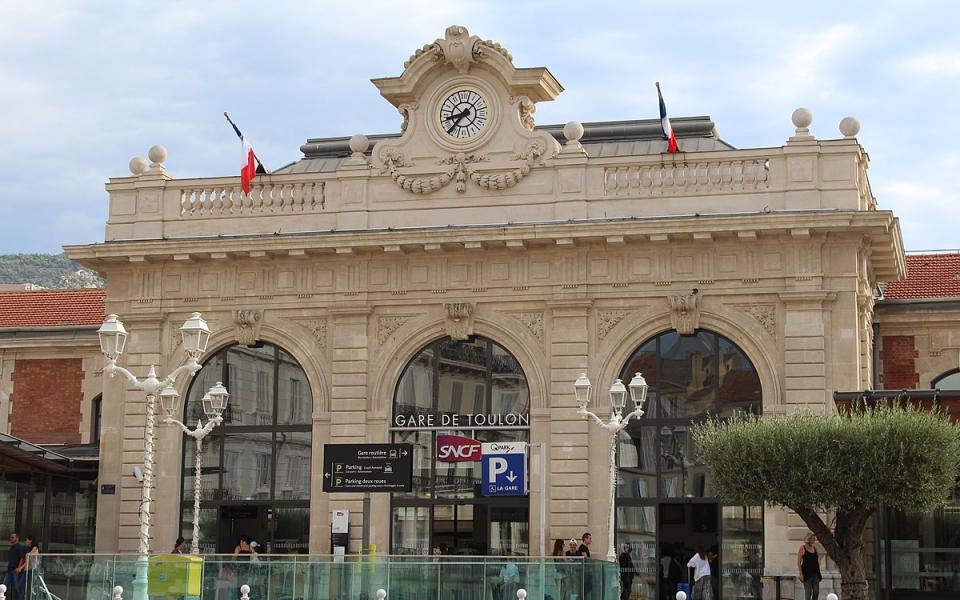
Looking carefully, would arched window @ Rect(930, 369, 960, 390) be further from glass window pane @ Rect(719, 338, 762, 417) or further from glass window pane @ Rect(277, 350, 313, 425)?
glass window pane @ Rect(277, 350, 313, 425)

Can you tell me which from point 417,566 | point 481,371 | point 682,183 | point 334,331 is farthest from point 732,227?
point 417,566

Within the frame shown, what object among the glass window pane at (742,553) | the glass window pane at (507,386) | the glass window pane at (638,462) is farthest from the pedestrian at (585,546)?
the glass window pane at (507,386)

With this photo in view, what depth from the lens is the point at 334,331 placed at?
36.3m

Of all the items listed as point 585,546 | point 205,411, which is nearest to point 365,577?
point 585,546

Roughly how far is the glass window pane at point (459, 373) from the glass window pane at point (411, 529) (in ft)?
6.77

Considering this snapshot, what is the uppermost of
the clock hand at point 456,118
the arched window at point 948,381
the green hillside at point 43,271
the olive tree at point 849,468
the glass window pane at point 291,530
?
the green hillside at point 43,271

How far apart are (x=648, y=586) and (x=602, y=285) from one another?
21.6 feet

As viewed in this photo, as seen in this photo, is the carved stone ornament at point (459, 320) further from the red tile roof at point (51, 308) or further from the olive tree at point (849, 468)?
the red tile roof at point (51, 308)

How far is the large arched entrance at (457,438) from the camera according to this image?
3491 centimetres

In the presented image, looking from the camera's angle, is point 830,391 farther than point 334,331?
No

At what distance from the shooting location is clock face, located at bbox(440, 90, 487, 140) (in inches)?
1435

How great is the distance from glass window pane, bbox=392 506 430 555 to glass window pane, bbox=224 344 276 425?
3.85 metres

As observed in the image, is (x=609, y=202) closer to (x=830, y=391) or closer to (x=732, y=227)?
(x=732, y=227)

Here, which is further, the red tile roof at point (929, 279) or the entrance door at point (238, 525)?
the red tile roof at point (929, 279)
